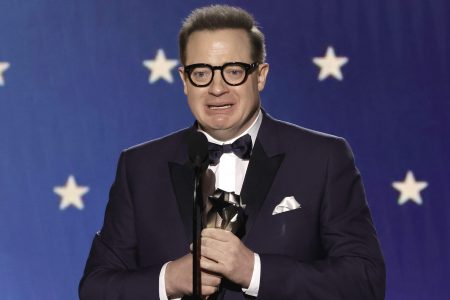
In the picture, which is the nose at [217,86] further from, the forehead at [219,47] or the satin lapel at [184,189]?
the satin lapel at [184,189]

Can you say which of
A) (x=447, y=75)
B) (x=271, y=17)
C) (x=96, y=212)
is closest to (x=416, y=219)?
(x=447, y=75)

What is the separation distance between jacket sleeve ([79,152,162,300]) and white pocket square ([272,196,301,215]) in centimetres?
29

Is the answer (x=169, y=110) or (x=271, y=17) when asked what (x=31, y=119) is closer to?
(x=169, y=110)

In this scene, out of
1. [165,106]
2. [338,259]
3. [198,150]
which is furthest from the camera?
[165,106]

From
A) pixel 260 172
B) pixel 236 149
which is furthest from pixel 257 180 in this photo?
pixel 236 149

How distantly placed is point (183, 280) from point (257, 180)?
0.30 m

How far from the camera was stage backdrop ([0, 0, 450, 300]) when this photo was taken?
2.77 metres

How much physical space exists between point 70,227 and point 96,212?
10 centimetres

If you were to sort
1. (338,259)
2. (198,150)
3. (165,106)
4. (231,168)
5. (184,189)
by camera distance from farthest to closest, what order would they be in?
1. (165,106)
2. (231,168)
3. (184,189)
4. (338,259)
5. (198,150)

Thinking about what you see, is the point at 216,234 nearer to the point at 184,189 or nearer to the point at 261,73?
the point at 184,189

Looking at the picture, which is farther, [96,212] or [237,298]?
[96,212]

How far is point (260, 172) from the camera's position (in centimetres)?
192

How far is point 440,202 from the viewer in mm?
2787

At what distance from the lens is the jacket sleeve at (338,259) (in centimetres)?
180
